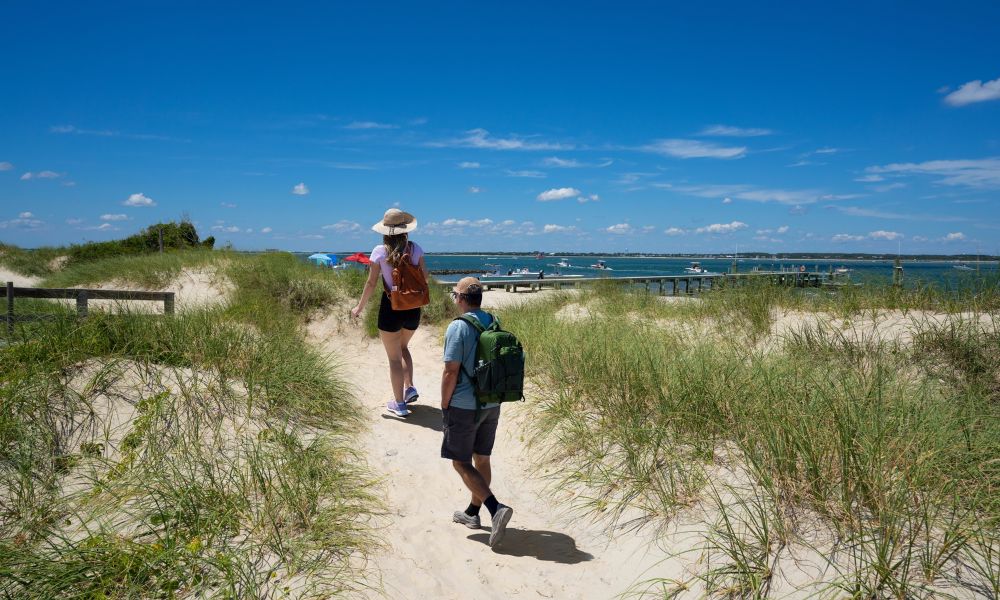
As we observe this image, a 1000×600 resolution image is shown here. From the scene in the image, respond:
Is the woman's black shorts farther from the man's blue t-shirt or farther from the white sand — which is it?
the white sand

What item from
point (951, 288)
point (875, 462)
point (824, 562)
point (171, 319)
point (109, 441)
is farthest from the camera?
point (951, 288)

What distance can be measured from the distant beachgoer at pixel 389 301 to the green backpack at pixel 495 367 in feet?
7.12

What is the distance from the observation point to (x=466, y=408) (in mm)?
3725

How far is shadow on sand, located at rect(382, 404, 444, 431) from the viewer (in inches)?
251

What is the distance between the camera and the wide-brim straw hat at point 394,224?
18.4 ft

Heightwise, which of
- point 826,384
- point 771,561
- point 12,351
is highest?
point 12,351

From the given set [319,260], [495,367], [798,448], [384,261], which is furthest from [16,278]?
[798,448]

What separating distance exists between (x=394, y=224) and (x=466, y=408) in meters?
2.66

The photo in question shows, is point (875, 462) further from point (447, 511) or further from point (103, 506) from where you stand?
point (103, 506)

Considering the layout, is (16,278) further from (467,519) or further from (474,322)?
(474,322)

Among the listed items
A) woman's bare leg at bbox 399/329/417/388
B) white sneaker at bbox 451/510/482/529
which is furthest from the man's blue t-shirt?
woman's bare leg at bbox 399/329/417/388

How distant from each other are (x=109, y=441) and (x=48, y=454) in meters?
0.40

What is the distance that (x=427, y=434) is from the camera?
608 centimetres

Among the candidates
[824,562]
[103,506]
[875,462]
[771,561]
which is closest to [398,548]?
[103,506]
